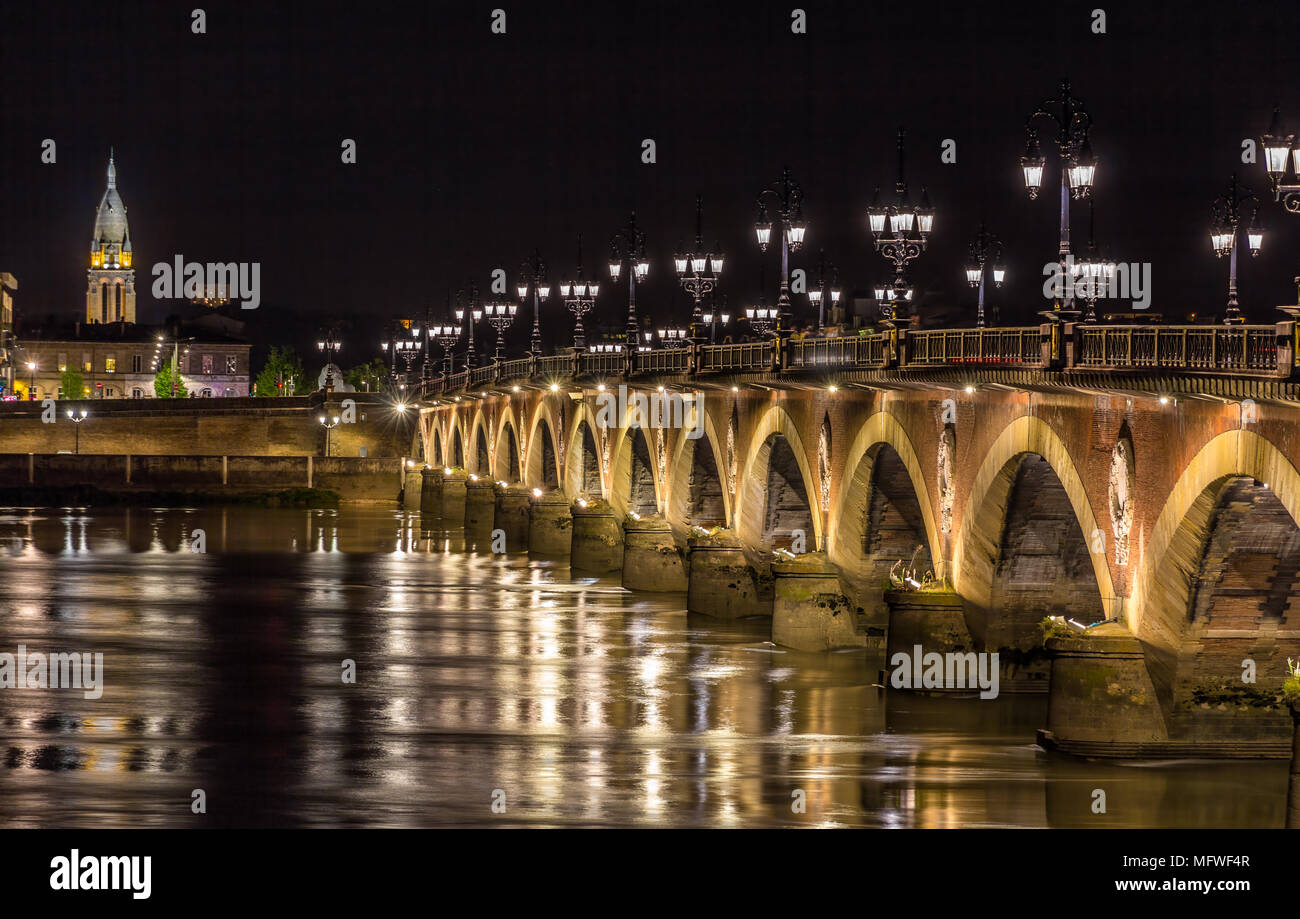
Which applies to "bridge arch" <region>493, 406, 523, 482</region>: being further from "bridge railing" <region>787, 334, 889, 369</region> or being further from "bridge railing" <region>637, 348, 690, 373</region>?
"bridge railing" <region>787, 334, 889, 369</region>

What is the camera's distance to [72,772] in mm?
30781

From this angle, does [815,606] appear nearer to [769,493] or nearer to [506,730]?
[769,493]

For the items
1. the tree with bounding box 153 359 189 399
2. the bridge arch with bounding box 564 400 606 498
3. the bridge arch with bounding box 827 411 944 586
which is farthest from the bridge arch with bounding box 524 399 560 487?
the tree with bounding box 153 359 189 399

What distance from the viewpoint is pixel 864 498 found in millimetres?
44594

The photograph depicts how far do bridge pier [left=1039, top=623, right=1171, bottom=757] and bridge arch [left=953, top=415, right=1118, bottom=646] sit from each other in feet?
18.7

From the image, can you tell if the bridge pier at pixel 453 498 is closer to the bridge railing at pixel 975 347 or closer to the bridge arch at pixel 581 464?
the bridge arch at pixel 581 464

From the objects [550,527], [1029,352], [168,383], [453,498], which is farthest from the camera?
[168,383]

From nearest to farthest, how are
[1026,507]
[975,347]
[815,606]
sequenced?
[975,347]
[1026,507]
[815,606]

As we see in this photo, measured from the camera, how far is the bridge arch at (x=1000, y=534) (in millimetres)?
35781

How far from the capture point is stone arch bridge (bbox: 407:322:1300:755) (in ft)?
91.7

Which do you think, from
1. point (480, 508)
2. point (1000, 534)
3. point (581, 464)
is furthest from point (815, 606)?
point (480, 508)

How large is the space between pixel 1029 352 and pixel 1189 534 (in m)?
5.99
